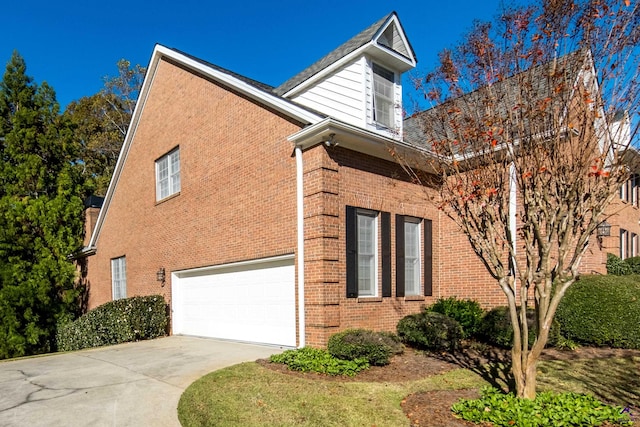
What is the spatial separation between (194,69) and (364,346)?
948cm

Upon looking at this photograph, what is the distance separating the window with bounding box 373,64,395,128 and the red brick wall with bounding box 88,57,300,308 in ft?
8.04

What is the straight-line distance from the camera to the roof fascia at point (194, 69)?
8.99 metres

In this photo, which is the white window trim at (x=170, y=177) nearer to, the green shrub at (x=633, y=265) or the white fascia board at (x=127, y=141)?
the white fascia board at (x=127, y=141)

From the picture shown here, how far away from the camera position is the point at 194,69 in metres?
12.6

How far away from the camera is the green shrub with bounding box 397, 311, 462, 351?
334 inches

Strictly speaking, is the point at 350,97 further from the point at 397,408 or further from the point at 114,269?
the point at 114,269

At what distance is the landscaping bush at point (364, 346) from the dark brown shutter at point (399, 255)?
2.09m

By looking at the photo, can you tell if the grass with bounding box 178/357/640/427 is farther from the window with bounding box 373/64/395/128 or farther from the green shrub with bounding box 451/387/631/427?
the window with bounding box 373/64/395/128

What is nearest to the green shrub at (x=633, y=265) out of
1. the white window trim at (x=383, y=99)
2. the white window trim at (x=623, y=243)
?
the white window trim at (x=623, y=243)

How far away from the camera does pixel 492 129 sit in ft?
18.0

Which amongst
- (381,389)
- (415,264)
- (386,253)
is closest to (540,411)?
(381,389)

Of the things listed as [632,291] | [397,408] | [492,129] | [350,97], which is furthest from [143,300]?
[632,291]

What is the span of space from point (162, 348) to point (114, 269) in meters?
8.32

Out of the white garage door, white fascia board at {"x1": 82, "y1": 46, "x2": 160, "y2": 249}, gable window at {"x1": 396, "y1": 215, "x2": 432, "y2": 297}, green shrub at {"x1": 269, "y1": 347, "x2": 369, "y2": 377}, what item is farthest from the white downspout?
white fascia board at {"x1": 82, "y1": 46, "x2": 160, "y2": 249}
